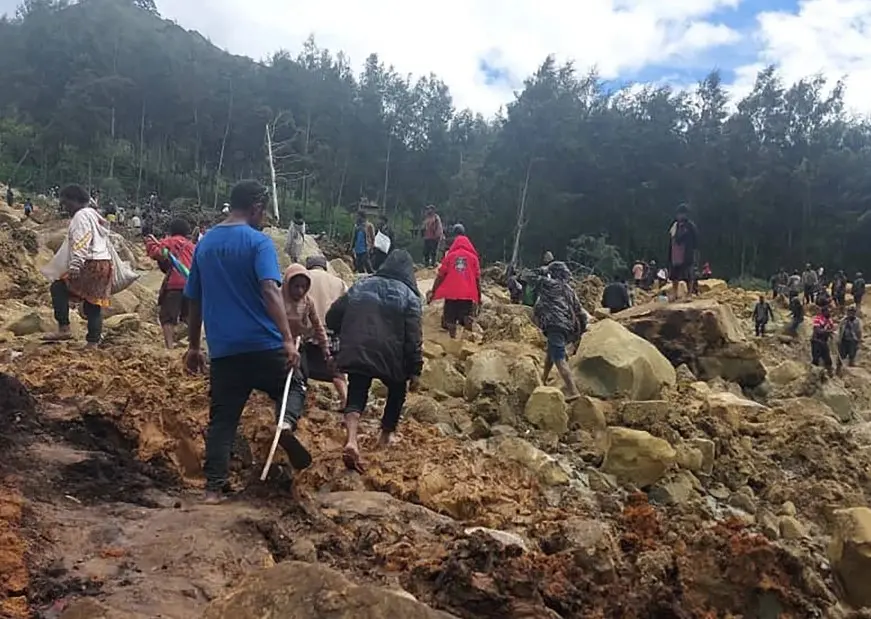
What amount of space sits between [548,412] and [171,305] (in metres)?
3.17

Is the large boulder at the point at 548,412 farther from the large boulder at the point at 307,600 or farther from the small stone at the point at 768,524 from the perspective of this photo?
the large boulder at the point at 307,600

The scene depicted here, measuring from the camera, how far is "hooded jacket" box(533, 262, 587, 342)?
7.78 m

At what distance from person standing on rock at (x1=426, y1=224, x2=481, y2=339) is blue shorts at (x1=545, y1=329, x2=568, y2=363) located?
1877mm

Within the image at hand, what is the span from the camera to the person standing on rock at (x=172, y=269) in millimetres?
6930

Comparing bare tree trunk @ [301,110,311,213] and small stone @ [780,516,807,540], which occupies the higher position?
bare tree trunk @ [301,110,311,213]

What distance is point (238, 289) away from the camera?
388 cm

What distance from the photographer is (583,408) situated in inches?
271

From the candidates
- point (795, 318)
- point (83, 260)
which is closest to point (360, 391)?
point (83, 260)

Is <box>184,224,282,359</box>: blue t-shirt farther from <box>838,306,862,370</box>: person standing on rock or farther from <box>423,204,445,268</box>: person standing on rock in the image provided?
<box>838,306,862,370</box>: person standing on rock

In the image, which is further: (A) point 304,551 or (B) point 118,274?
(B) point 118,274

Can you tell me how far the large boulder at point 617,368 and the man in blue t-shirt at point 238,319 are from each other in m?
4.44

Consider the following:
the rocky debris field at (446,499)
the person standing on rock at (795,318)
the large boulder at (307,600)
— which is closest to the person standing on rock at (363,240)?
the rocky debris field at (446,499)

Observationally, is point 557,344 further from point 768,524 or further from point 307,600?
point 307,600

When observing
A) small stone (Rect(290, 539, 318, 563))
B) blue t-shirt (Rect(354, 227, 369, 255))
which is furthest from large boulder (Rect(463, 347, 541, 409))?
blue t-shirt (Rect(354, 227, 369, 255))
